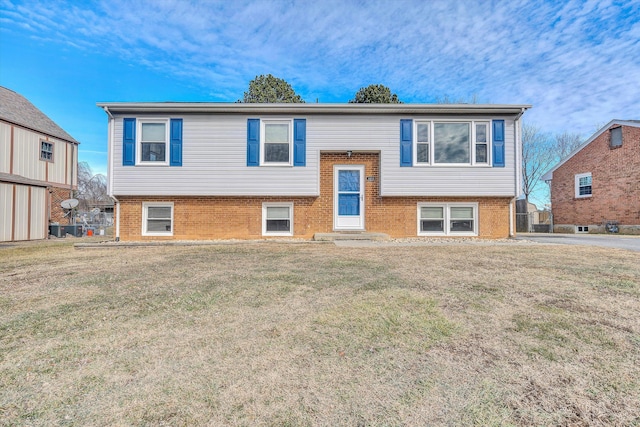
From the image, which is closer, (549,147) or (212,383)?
(212,383)

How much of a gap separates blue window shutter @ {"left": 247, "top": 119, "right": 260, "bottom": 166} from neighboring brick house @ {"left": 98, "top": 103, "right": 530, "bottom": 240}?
34 millimetres

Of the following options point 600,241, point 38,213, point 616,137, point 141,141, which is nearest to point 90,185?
point 38,213

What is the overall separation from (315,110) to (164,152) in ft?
17.2

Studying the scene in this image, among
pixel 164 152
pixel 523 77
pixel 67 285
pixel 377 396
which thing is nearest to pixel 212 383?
pixel 377 396

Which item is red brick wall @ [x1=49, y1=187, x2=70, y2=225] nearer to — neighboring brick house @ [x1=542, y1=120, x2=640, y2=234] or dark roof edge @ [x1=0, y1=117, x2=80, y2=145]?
dark roof edge @ [x1=0, y1=117, x2=80, y2=145]

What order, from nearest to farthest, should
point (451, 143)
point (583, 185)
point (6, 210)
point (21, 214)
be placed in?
point (451, 143)
point (6, 210)
point (21, 214)
point (583, 185)

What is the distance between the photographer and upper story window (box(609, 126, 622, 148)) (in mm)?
15234

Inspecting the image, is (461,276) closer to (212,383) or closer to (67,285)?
(212,383)

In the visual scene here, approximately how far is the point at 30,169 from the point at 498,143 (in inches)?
838

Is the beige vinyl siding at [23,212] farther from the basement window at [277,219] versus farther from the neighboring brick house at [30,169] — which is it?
the basement window at [277,219]

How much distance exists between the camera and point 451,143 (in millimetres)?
9992

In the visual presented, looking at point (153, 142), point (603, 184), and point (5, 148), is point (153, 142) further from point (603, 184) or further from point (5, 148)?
point (603, 184)

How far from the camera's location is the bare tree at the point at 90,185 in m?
33.0

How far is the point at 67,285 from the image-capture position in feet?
13.8
